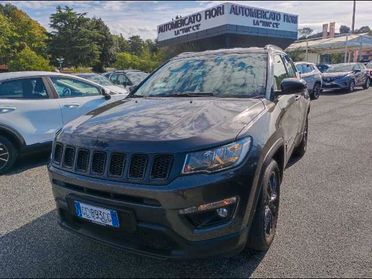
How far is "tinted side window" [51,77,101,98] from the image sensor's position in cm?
630

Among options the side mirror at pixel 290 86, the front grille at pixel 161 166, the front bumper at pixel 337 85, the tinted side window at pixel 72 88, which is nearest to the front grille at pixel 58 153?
the front grille at pixel 161 166

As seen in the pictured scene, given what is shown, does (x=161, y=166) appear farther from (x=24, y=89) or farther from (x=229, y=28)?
(x=229, y=28)

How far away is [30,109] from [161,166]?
167 inches

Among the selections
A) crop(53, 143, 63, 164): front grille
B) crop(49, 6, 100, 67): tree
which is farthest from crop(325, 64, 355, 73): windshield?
crop(49, 6, 100, 67): tree

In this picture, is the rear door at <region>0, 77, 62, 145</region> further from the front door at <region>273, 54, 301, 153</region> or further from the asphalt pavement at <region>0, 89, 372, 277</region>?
the front door at <region>273, 54, 301, 153</region>

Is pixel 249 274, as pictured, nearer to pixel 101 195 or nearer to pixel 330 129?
pixel 101 195

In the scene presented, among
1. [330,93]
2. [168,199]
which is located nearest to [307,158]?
[168,199]

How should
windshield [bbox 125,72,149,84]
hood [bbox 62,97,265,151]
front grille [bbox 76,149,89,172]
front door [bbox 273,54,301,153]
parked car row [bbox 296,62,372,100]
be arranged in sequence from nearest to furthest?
hood [bbox 62,97,265,151] < front grille [bbox 76,149,89,172] < front door [bbox 273,54,301,153] < parked car row [bbox 296,62,372,100] < windshield [bbox 125,72,149,84]

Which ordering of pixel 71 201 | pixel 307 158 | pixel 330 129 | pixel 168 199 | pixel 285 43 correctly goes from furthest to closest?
pixel 285 43 < pixel 330 129 < pixel 307 158 < pixel 71 201 < pixel 168 199

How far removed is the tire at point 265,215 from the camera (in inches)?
107

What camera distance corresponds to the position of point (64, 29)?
49.9 metres

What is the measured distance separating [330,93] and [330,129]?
32.6 ft

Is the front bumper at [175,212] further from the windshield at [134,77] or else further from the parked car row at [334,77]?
the windshield at [134,77]

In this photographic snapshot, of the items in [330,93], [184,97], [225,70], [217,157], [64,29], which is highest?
[64,29]
